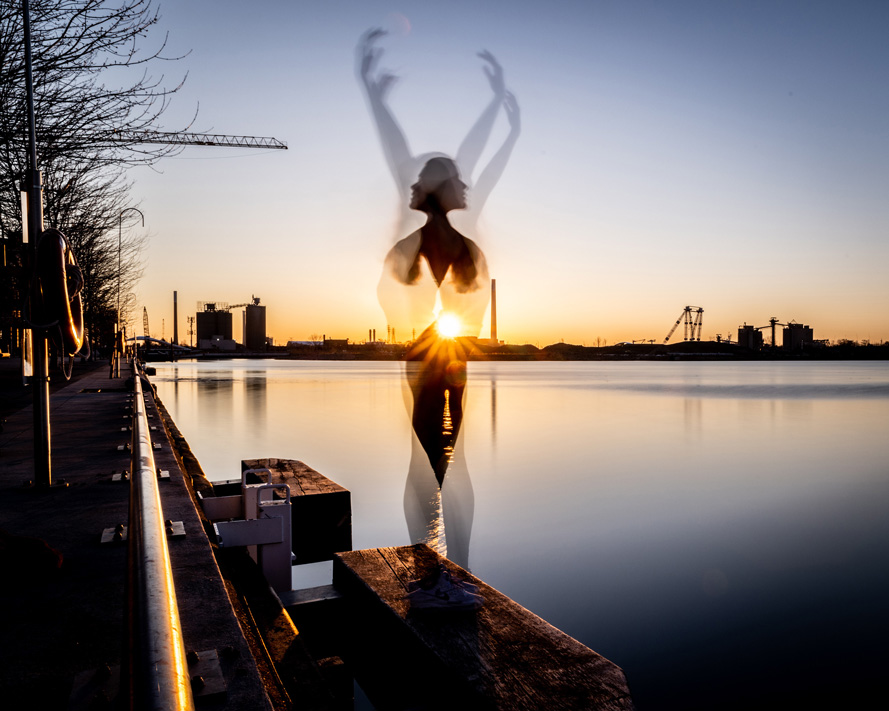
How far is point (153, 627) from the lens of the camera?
1240mm

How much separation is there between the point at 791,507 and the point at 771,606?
22.0 ft

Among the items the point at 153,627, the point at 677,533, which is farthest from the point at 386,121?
the point at 677,533

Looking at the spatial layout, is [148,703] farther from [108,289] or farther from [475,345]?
[108,289]

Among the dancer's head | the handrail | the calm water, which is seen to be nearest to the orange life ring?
the calm water

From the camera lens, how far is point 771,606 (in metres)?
7.83

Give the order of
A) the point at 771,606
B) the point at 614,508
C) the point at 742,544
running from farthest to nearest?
1. the point at 614,508
2. the point at 742,544
3. the point at 771,606

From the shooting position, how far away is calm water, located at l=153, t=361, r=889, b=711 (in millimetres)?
6383

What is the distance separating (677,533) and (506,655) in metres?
9.18

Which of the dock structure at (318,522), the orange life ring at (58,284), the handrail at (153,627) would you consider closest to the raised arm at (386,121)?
the handrail at (153,627)

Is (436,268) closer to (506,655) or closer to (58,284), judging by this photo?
(506,655)

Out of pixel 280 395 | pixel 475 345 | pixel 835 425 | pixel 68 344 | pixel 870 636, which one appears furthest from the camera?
pixel 280 395

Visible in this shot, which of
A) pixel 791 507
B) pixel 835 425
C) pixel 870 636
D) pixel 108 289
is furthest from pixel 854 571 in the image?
pixel 108 289

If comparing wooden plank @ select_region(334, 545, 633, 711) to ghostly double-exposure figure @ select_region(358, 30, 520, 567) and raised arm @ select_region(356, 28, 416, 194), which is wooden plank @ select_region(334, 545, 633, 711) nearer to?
ghostly double-exposure figure @ select_region(358, 30, 520, 567)

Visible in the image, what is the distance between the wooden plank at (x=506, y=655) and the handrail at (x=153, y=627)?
1956 millimetres
